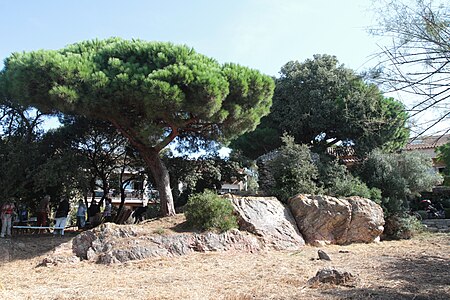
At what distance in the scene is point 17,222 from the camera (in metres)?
14.9

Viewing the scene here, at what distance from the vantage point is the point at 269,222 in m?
11.8

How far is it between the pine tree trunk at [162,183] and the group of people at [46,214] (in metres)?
3.12

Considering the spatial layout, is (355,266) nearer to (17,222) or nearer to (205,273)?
(205,273)

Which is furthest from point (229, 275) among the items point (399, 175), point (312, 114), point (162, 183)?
point (312, 114)

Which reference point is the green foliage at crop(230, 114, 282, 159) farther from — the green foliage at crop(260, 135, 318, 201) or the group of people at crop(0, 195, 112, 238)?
the group of people at crop(0, 195, 112, 238)

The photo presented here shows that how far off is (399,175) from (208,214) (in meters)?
8.71

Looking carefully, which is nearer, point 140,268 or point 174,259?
point 140,268

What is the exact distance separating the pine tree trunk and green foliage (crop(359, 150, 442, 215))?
7998 millimetres

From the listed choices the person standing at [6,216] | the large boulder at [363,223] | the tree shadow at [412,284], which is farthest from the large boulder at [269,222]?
the person standing at [6,216]

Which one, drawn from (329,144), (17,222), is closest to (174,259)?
(17,222)

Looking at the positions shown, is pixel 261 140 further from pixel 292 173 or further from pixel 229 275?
pixel 229 275

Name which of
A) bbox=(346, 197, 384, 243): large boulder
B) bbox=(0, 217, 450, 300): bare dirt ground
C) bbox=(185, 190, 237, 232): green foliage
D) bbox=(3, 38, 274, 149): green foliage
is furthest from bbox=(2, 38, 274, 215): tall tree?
bbox=(346, 197, 384, 243): large boulder

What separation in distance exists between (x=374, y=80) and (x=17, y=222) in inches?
578

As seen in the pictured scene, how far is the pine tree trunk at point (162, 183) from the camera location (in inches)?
512
